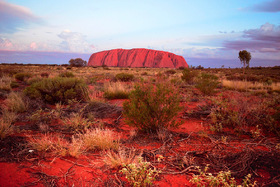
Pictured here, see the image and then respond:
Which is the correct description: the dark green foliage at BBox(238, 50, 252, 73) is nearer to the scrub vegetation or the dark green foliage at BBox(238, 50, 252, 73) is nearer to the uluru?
the scrub vegetation

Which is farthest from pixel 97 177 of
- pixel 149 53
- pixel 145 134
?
pixel 149 53

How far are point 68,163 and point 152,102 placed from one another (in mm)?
1992

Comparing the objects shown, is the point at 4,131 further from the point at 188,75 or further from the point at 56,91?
the point at 188,75

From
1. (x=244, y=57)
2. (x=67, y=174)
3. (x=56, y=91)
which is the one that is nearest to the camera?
(x=67, y=174)

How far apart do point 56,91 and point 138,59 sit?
85.0 meters

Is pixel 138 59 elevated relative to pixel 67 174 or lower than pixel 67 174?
elevated

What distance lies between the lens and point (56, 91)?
21.2 feet

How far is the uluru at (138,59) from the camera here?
8725 cm

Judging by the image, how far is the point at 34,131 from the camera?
144 inches

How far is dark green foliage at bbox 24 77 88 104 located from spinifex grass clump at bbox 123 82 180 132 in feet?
11.2

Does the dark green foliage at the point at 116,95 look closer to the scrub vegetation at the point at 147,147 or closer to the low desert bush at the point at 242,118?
the scrub vegetation at the point at 147,147

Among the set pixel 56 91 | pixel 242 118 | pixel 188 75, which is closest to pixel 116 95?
pixel 56 91

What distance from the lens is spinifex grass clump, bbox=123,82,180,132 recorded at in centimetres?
357

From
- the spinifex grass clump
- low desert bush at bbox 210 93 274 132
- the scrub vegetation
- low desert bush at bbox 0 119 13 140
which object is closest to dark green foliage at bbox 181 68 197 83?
the scrub vegetation
